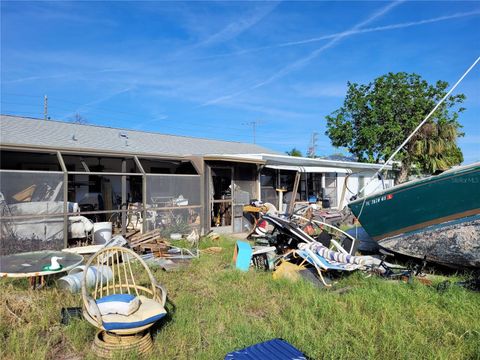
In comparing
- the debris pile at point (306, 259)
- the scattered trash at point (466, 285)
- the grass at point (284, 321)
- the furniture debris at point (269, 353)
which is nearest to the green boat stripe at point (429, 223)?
the debris pile at point (306, 259)

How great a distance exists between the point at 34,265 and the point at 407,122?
59.6 feet

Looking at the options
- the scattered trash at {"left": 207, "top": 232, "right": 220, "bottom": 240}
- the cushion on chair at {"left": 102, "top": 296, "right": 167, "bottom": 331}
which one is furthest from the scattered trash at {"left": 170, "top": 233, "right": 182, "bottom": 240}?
the cushion on chair at {"left": 102, "top": 296, "right": 167, "bottom": 331}

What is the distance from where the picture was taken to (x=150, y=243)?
8.87 metres

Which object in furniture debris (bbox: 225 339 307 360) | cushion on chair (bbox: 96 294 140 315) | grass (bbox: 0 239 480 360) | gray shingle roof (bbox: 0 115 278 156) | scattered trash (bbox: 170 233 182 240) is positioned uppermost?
gray shingle roof (bbox: 0 115 278 156)

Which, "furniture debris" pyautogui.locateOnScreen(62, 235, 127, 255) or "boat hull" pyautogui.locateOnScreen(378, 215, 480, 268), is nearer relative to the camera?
"boat hull" pyautogui.locateOnScreen(378, 215, 480, 268)

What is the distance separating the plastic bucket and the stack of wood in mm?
591

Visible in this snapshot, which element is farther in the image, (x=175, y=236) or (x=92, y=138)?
(x=92, y=138)

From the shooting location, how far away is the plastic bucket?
891 cm

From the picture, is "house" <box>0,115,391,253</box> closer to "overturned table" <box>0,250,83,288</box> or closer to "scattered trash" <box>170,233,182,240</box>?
"scattered trash" <box>170,233,182,240</box>

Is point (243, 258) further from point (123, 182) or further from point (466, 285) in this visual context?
point (123, 182)

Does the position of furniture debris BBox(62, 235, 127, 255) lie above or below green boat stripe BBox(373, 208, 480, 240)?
below

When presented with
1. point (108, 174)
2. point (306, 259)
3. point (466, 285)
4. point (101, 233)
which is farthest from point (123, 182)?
point (466, 285)

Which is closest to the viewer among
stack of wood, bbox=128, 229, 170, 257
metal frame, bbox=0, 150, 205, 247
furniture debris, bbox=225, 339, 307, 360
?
furniture debris, bbox=225, 339, 307, 360

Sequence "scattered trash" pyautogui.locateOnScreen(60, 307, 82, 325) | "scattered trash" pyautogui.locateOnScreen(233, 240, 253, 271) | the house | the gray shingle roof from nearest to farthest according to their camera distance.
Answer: "scattered trash" pyautogui.locateOnScreen(60, 307, 82, 325)
"scattered trash" pyautogui.locateOnScreen(233, 240, 253, 271)
the house
the gray shingle roof
